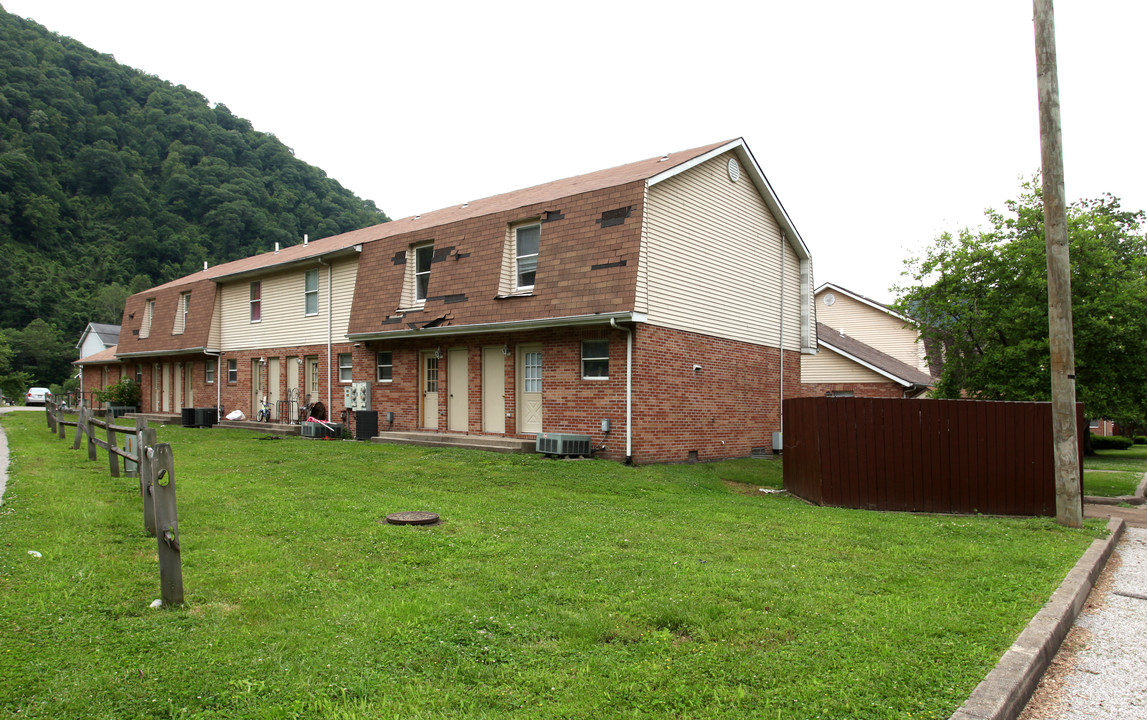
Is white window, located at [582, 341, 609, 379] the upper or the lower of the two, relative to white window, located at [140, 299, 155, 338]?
lower

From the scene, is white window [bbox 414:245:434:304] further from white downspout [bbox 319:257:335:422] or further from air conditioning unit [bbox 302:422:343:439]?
air conditioning unit [bbox 302:422:343:439]

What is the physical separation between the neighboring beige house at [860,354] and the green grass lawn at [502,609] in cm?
1625

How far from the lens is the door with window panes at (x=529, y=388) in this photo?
A: 15625 mm

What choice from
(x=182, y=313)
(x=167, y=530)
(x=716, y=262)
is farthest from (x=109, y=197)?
(x=167, y=530)

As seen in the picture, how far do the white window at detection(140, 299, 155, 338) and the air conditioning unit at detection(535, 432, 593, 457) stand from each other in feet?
77.4

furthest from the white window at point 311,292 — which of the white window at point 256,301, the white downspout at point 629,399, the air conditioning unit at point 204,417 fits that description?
the white downspout at point 629,399

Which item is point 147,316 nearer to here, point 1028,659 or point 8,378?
point 1028,659

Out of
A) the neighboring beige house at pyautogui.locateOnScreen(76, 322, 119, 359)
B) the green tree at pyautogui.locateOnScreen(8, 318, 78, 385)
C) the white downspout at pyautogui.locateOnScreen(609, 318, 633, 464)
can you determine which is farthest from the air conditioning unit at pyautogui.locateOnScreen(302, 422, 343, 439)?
the green tree at pyautogui.locateOnScreen(8, 318, 78, 385)

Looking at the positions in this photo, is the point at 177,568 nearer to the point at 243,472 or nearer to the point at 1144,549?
the point at 243,472

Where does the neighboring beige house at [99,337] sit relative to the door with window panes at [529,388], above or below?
above

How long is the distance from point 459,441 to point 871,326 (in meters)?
24.0

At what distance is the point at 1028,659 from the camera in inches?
163

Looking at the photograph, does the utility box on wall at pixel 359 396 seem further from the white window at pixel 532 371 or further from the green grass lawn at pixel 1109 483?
the green grass lawn at pixel 1109 483

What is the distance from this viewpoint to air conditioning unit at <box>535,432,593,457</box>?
14.0 m
